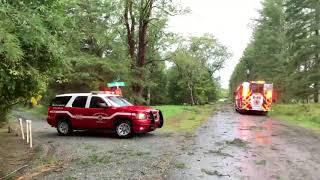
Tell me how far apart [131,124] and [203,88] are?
82240mm

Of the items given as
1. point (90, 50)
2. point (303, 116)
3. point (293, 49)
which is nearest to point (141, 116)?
point (303, 116)

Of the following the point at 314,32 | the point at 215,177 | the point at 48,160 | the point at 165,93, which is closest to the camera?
the point at 215,177

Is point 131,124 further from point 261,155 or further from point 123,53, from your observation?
point 123,53

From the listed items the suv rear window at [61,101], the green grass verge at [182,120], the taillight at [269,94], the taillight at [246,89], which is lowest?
the green grass verge at [182,120]

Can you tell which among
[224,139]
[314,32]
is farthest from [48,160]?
[314,32]

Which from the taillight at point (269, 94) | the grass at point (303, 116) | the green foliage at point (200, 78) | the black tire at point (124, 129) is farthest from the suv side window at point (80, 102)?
the green foliage at point (200, 78)

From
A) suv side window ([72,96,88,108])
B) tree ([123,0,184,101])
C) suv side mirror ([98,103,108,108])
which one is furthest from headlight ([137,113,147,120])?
tree ([123,0,184,101])

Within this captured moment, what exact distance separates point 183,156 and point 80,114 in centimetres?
827

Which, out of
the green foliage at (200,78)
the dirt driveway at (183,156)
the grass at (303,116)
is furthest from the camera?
the green foliage at (200,78)

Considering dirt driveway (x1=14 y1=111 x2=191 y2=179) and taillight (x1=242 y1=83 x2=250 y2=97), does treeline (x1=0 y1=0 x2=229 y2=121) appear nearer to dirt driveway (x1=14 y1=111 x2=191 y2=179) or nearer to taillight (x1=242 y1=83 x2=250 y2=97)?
dirt driveway (x1=14 y1=111 x2=191 y2=179)

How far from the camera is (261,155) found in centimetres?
1456

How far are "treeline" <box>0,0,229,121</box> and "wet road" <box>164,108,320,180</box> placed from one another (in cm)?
479

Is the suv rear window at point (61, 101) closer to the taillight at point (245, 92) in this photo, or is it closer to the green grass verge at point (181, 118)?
the green grass verge at point (181, 118)

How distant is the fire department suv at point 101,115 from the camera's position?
20.3 metres
